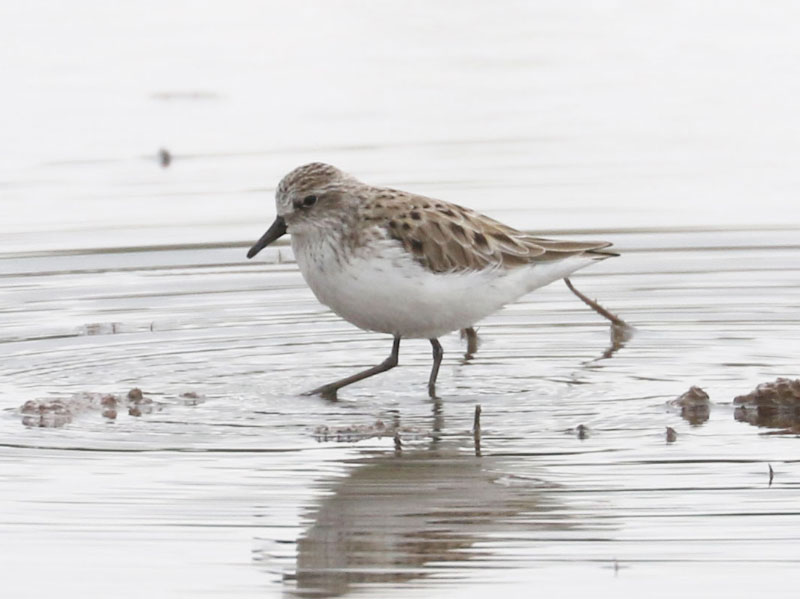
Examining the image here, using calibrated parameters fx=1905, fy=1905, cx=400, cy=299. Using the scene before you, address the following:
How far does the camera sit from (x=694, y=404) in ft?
30.1

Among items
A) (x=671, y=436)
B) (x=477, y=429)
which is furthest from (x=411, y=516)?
(x=671, y=436)

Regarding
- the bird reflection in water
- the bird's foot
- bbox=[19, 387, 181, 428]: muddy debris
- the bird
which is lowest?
the bird reflection in water

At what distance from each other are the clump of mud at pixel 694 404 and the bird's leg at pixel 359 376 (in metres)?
1.58

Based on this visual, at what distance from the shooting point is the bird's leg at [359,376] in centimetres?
979

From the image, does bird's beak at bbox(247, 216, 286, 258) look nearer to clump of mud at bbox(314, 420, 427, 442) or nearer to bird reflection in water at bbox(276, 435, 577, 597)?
clump of mud at bbox(314, 420, 427, 442)

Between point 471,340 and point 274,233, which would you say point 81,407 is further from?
point 471,340

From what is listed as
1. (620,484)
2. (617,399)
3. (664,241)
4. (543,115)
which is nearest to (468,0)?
(543,115)

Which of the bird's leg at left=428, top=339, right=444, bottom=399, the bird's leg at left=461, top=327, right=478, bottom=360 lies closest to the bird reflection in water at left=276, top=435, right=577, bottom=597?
the bird's leg at left=428, top=339, right=444, bottom=399

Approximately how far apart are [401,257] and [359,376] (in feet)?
2.60

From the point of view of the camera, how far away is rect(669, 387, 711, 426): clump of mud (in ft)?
30.0

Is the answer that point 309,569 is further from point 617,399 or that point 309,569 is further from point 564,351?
point 564,351

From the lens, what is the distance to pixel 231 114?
16.3m

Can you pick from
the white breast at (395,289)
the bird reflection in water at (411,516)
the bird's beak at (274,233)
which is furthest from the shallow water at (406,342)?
the bird's beak at (274,233)

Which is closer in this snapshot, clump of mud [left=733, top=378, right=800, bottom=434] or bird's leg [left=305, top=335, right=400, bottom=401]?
clump of mud [left=733, top=378, right=800, bottom=434]
